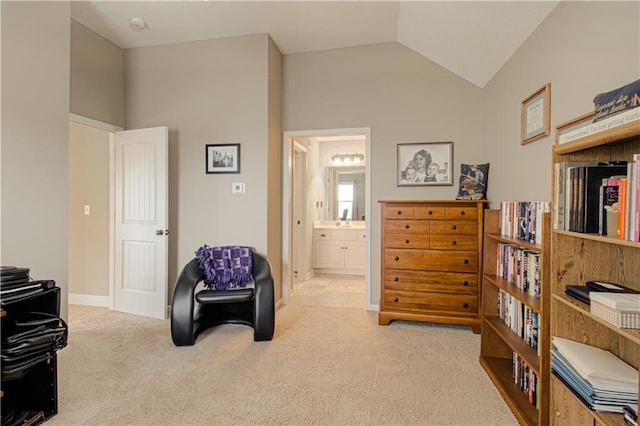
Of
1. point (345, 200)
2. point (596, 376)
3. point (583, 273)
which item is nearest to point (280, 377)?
point (596, 376)

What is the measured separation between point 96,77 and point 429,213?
363 cm

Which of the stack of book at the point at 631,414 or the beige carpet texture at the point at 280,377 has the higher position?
the stack of book at the point at 631,414

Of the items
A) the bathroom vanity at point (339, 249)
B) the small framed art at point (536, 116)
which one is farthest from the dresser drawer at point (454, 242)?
the bathroom vanity at point (339, 249)

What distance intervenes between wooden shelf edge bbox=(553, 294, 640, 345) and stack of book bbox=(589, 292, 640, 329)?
0.01 m

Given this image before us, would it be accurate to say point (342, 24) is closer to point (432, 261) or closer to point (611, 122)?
point (432, 261)

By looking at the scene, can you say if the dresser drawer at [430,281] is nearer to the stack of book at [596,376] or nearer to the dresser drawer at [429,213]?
the dresser drawer at [429,213]

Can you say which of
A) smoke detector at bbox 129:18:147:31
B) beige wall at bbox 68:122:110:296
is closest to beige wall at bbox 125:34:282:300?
smoke detector at bbox 129:18:147:31

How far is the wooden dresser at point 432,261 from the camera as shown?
9.70 feet

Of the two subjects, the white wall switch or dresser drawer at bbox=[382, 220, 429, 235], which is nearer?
dresser drawer at bbox=[382, 220, 429, 235]

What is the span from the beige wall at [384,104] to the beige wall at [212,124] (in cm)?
40

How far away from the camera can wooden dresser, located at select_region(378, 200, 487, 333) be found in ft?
9.70

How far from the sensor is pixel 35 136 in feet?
7.61

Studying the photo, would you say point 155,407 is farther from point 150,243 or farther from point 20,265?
point 150,243

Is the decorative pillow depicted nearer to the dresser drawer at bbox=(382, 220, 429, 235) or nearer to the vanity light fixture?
the dresser drawer at bbox=(382, 220, 429, 235)
